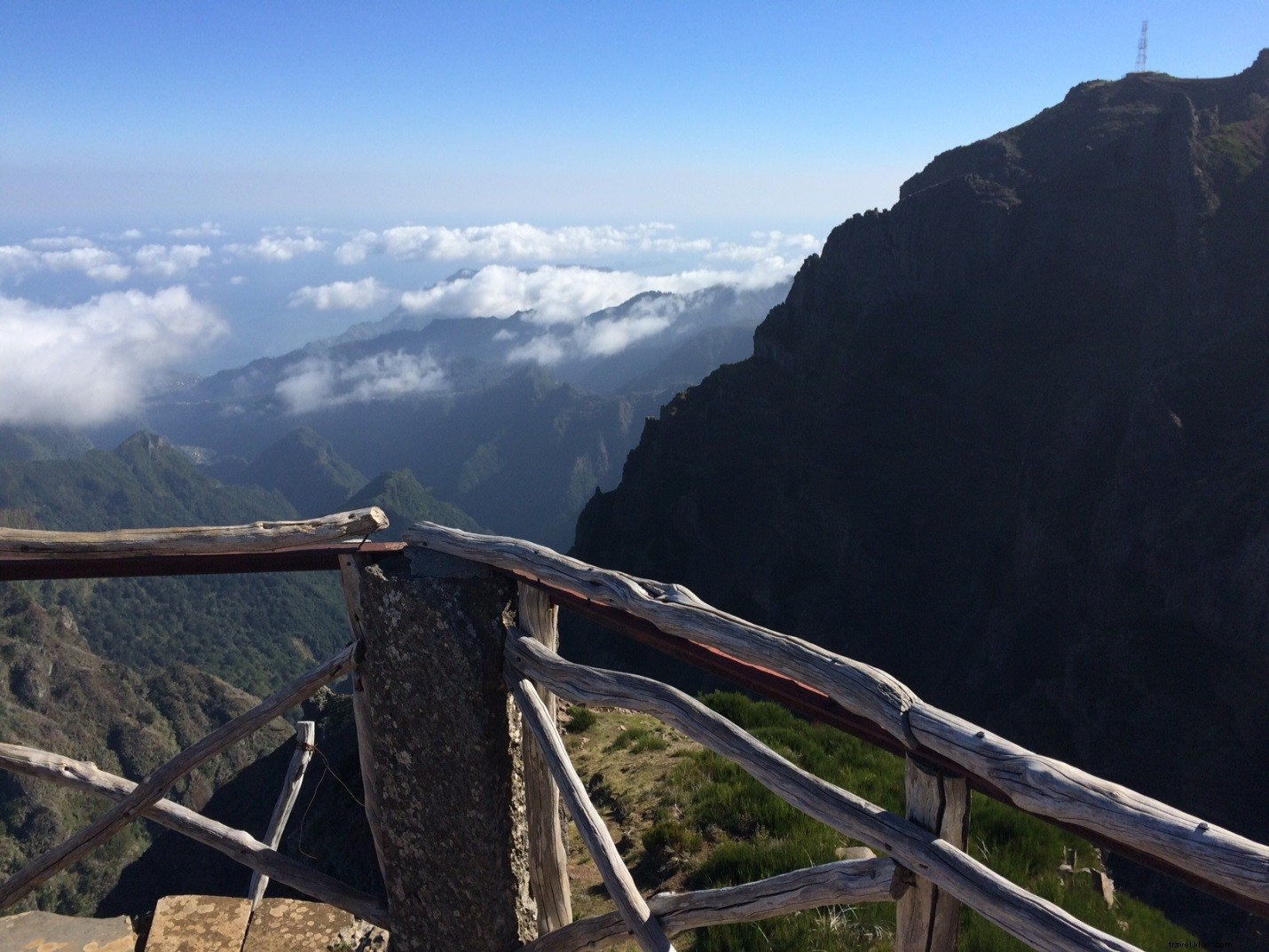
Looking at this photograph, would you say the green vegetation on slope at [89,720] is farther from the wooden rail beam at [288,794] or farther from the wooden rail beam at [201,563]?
the wooden rail beam at [201,563]

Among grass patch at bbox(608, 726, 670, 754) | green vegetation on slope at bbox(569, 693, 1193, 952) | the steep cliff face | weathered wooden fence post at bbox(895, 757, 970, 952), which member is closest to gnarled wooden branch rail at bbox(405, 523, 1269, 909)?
weathered wooden fence post at bbox(895, 757, 970, 952)

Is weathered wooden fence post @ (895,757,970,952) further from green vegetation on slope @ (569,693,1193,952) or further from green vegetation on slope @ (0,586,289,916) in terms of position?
green vegetation on slope @ (0,586,289,916)

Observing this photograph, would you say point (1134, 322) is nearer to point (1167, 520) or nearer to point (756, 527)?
point (1167, 520)

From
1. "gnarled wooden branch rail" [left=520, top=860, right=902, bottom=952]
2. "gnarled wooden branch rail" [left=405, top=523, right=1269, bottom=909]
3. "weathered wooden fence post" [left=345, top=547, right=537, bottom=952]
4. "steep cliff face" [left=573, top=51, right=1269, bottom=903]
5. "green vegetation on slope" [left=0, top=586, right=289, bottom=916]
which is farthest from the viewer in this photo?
"green vegetation on slope" [left=0, top=586, right=289, bottom=916]

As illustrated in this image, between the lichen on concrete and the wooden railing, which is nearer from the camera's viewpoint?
the wooden railing

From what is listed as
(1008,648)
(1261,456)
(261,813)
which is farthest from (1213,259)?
(261,813)

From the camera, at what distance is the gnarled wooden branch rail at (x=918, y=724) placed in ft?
7.79

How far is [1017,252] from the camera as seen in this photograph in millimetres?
78500

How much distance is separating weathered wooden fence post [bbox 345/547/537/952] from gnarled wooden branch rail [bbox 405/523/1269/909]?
274 millimetres

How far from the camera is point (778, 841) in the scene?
22.2 ft

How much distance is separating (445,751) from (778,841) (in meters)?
3.54

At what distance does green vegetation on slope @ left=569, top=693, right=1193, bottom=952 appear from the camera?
17.8 ft

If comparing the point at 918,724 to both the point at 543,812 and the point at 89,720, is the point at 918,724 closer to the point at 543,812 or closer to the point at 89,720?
the point at 543,812

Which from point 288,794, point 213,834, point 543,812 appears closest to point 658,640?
point 543,812
